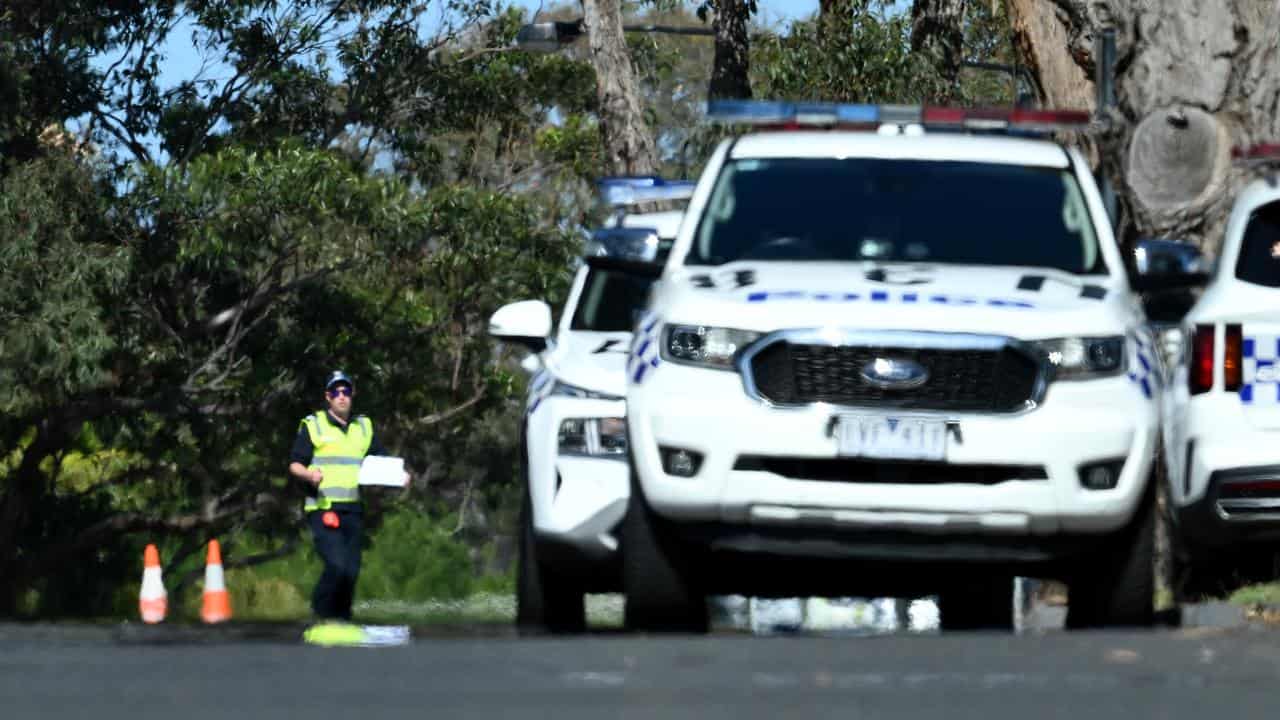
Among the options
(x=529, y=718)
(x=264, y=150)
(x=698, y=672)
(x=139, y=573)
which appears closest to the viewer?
(x=529, y=718)

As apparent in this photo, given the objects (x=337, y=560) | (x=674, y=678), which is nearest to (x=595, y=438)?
(x=674, y=678)

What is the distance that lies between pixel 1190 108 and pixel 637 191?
5.56 metres

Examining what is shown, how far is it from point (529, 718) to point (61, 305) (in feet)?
66.0

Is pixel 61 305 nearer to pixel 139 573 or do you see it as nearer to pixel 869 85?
pixel 869 85

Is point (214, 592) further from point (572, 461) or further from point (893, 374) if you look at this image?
point (893, 374)

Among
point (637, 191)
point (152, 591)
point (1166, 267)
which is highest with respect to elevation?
point (637, 191)

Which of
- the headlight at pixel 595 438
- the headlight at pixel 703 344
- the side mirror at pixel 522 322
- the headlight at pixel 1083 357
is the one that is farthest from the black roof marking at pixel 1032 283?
the side mirror at pixel 522 322

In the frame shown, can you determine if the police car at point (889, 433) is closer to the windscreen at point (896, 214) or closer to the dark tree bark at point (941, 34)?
the windscreen at point (896, 214)

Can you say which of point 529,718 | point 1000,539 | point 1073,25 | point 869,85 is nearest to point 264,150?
point 869,85

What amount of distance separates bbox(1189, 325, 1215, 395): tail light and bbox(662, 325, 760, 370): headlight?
2948 mm

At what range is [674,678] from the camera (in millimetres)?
7332

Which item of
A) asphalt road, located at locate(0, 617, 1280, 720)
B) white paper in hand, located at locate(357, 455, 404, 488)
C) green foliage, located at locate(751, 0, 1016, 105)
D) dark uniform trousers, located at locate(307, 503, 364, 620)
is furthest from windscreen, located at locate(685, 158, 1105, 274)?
green foliage, located at locate(751, 0, 1016, 105)

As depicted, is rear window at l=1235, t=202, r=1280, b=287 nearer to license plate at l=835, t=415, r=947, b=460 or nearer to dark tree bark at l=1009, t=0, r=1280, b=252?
license plate at l=835, t=415, r=947, b=460

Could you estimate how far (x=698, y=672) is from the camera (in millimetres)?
7480
